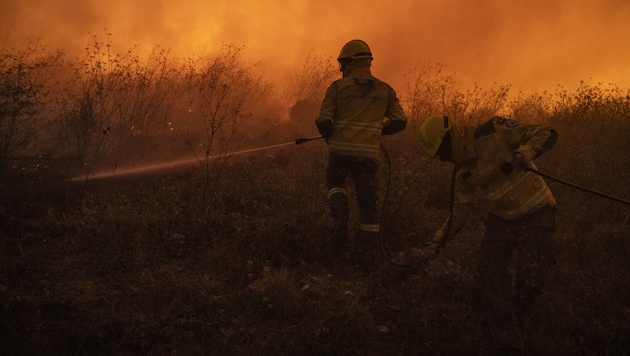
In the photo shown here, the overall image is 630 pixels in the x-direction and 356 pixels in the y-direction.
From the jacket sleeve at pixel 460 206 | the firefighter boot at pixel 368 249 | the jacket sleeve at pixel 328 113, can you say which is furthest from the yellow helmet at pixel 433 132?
the firefighter boot at pixel 368 249

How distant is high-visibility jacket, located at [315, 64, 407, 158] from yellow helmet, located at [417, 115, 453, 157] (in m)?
0.80

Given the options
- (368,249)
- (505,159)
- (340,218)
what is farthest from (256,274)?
(505,159)

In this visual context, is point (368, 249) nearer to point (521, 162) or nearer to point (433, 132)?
point (433, 132)

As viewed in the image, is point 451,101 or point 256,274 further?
point 451,101

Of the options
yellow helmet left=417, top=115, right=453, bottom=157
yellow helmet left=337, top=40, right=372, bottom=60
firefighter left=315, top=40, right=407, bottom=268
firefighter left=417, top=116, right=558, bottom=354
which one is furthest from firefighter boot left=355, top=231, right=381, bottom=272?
yellow helmet left=337, top=40, right=372, bottom=60

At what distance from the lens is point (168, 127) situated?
7812mm

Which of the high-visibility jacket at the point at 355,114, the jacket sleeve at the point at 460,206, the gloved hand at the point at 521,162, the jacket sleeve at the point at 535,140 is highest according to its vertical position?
the high-visibility jacket at the point at 355,114

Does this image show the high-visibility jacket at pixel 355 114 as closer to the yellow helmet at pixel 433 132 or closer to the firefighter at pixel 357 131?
the firefighter at pixel 357 131

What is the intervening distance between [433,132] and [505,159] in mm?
571

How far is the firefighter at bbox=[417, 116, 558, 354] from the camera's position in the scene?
9.71ft

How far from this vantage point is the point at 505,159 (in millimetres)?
2949

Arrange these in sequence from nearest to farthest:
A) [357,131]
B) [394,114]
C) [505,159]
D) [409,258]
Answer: [505,159]
[409,258]
[357,131]
[394,114]

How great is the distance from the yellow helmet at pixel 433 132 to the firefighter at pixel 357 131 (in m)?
0.81

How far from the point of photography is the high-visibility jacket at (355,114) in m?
4.02
